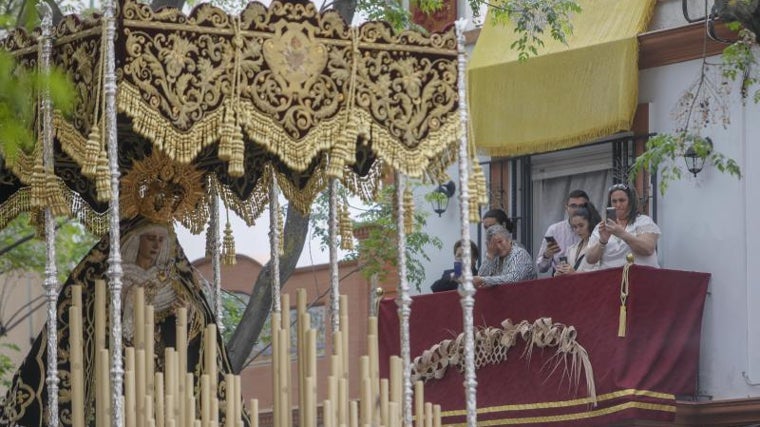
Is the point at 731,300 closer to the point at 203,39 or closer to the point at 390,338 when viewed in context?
the point at 390,338

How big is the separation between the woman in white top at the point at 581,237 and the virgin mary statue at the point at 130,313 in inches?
169

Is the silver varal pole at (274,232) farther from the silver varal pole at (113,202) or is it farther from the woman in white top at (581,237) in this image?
the woman in white top at (581,237)

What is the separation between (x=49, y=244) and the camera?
1194 centimetres

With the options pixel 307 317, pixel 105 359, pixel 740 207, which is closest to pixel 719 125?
pixel 740 207

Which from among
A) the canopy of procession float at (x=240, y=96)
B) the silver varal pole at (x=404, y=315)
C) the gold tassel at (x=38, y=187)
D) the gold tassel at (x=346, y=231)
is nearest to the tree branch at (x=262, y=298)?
the gold tassel at (x=346, y=231)

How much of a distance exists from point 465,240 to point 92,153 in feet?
6.94

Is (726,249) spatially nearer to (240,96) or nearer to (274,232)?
(274,232)

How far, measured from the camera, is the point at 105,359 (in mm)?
11750

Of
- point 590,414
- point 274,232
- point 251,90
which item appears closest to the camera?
point 251,90

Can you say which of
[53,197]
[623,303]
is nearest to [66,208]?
[53,197]

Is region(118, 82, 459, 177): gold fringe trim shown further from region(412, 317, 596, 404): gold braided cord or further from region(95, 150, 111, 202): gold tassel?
region(412, 317, 596, 404): gold braided cord

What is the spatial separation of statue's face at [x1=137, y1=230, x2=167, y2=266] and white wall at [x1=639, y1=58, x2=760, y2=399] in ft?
18.9

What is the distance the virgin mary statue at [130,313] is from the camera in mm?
12906

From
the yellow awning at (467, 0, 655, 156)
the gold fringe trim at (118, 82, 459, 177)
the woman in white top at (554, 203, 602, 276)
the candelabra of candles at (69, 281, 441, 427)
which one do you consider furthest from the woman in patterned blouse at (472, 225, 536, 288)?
the candelabra of candles at (69, 281, 441, 427)
